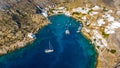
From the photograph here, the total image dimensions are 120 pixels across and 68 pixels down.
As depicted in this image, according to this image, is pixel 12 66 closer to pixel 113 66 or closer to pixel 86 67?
pixel 86 67

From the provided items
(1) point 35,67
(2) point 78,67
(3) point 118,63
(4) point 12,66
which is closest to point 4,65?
(4) point 12,66

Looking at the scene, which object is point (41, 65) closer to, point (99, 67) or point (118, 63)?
point (99, 67)

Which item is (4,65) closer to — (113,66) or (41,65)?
(41,65)

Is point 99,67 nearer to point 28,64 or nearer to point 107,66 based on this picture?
point 107,66

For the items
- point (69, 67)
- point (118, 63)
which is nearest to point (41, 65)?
point (69, 67)

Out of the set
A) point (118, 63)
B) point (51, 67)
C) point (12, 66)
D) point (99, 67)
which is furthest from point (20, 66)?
point (118, 63)

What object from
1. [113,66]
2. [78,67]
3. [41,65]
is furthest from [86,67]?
[41,65]
